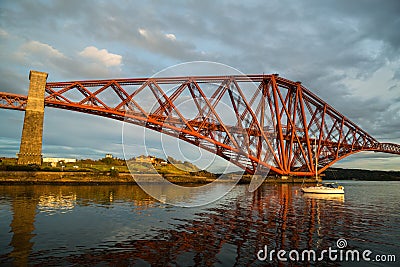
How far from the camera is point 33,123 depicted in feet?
142

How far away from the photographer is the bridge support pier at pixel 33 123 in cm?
4269

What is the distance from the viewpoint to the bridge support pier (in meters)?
42.7

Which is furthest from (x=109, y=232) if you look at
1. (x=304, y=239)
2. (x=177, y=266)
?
(x=304, y=239)

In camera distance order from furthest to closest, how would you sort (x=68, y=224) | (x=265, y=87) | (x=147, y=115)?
(x=265, y=87) < (x=147, y=115) < (x=68, y=224)

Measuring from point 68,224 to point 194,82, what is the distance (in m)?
37.4

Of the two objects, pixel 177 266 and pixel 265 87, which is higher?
pixel 265 87

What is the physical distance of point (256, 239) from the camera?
14578 mm

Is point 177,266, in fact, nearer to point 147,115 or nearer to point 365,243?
point 365,243

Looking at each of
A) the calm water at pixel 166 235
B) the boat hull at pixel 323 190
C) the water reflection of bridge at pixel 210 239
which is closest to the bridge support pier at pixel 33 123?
the calm water at pixel 166 235
